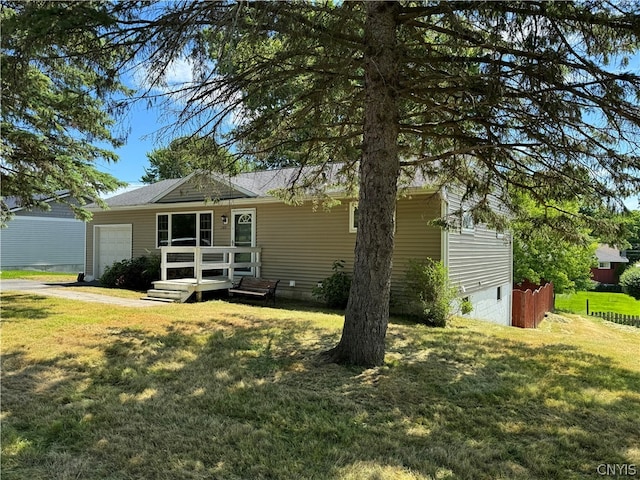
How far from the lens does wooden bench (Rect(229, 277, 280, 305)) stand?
11.5 metres

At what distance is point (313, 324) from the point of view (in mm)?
7922

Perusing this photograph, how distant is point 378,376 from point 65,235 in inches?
1087

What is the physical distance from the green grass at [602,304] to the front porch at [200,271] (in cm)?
1946

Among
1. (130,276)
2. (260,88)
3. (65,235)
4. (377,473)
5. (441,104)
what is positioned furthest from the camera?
(65,235)

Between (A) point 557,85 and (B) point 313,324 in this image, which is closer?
(A) point 557,85

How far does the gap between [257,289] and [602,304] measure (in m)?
27.7

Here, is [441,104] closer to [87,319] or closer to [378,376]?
[378,376]

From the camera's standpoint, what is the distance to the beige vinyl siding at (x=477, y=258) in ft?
36.8

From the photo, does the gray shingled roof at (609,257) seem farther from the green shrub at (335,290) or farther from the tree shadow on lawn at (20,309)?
the tree shadow on lawn at (20,309)

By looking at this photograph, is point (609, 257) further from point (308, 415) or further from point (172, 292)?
point (308, 415)

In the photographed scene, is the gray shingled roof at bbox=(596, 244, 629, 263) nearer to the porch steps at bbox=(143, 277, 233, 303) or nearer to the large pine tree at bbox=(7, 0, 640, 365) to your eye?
the porch steps at bbox=(143, 277, 233, 303)

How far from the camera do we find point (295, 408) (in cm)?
388

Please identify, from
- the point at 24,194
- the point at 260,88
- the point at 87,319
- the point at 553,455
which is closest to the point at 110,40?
the point at 260,88

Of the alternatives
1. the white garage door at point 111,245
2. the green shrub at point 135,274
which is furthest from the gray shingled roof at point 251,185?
the green shrub at point 135,274
